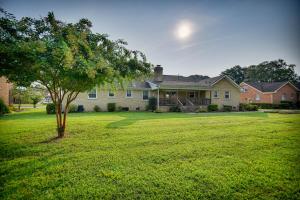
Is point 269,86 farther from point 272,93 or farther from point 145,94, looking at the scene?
point 145,94

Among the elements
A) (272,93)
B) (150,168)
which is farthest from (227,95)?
(150,168)

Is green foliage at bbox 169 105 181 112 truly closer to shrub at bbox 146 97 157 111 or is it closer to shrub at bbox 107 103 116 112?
shrub at bbox 146 97 157 111

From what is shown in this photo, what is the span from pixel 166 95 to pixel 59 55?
20.9 m

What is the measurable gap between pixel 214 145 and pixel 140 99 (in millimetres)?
18368

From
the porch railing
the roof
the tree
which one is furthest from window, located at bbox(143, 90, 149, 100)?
the tree

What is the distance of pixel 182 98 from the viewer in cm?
2603

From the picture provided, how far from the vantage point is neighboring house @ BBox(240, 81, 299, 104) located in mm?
→ 35062

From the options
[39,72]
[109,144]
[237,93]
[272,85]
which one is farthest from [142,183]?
[272,85]

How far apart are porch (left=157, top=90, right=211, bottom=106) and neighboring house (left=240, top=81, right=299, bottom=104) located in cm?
1779

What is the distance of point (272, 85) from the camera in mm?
37281

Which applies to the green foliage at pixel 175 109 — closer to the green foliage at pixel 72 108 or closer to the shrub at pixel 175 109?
the shrub at pixel 175 109

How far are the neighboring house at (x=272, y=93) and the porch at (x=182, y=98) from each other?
17793 mm

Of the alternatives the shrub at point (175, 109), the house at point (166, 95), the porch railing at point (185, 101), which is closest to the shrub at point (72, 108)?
the house at point (166, 95)

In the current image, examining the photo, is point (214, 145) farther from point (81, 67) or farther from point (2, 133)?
point (2, 133)
